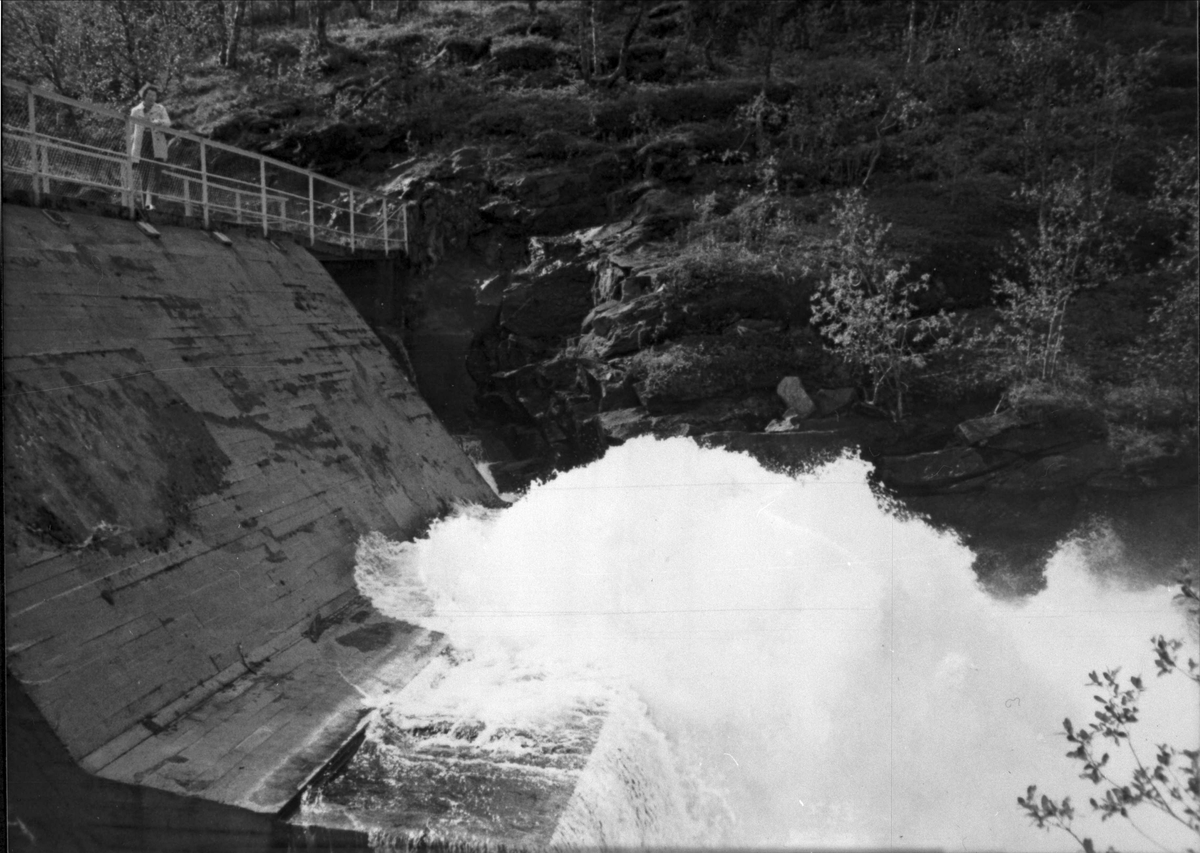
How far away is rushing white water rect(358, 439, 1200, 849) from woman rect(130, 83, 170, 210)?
346 centimetres

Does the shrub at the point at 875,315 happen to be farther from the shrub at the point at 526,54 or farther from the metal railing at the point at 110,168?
the shrub at the point at 526,54

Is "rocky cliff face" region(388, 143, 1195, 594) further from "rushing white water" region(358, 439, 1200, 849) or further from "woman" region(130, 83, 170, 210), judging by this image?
"woman" region(130, 83, 170, 210)

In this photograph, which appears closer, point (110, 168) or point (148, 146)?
point (110, 168)

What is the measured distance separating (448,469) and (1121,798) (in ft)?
21.0

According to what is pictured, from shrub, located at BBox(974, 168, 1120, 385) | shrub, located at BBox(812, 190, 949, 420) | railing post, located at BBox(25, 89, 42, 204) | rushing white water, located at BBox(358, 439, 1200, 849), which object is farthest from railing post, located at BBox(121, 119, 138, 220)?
shrub, located at BBox(974, 168, 1120, 385)

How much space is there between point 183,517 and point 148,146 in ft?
13.9

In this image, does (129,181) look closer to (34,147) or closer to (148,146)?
(34,147)

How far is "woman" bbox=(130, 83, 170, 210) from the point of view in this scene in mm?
7156

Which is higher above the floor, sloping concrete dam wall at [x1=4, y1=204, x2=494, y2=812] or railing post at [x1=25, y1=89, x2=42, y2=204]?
railing post at [x1=25, y1=89, x2=42, y2=204]

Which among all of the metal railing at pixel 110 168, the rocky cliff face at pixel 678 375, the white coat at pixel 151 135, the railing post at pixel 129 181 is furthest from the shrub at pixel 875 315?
the white coat at pixel 151 135

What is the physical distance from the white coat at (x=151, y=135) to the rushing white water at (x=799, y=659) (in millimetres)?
3658

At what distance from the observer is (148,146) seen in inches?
316

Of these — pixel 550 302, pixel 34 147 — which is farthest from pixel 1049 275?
pixel 34 147

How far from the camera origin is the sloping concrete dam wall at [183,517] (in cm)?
431
